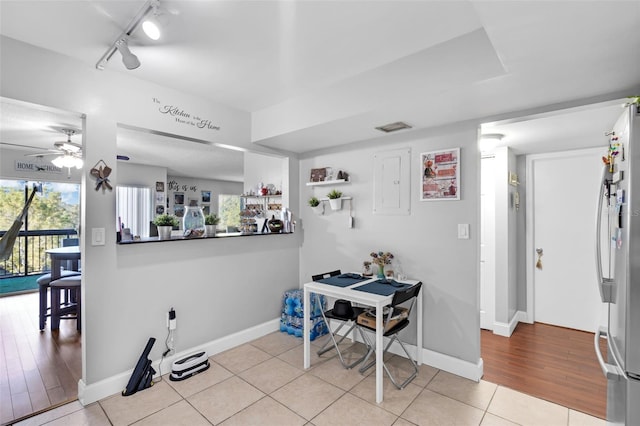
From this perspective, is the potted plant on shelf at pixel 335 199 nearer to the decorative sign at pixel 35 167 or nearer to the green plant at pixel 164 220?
the green plant at pixel 164 220

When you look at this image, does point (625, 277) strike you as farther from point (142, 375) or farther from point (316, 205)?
point (142, 375)

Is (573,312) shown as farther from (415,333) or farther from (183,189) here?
(183,189)

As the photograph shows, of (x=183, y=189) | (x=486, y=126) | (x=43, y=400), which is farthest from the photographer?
(x=183, y=189)

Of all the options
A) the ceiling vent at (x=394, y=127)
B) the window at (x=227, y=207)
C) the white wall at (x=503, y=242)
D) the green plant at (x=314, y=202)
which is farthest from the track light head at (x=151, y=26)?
the window at (x=227, y=207)

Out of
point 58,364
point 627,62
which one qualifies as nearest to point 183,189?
point 58,364

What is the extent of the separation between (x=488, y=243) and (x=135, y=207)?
670cm

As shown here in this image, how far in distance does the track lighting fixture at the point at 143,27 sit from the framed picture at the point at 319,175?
6.79 feet

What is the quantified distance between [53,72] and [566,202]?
5036 mm

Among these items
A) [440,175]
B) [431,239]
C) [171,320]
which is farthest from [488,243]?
[171,320]

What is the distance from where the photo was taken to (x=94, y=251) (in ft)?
7.43

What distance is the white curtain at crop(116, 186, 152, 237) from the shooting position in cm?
653

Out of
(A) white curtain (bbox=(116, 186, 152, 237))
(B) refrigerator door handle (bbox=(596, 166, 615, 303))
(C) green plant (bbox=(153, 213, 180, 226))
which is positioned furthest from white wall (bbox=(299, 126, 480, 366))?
(A) white curtain (bbox=(116, 186, 152, 237))

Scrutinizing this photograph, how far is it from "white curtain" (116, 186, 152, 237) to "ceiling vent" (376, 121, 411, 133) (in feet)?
19.4

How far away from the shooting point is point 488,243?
12.1 feet
